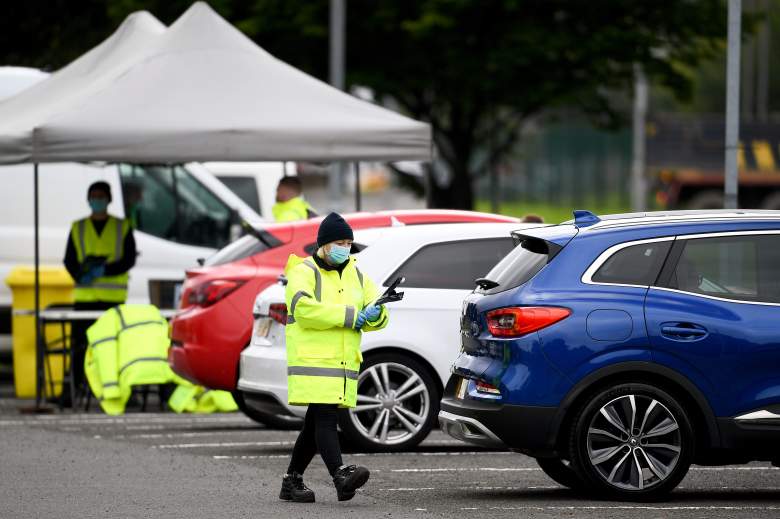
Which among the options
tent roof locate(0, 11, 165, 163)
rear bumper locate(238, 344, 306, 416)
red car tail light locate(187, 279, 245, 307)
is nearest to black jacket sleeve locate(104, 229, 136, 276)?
tent roof locate(0, 11, 165, 163)

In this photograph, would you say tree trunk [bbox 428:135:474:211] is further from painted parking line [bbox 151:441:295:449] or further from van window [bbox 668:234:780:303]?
van window [bbox 668:234:780:303]

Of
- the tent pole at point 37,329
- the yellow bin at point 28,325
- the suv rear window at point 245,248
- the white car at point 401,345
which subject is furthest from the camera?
the yellow bin at point 28,325

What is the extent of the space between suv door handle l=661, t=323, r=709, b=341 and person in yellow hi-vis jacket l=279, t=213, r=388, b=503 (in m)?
1.48

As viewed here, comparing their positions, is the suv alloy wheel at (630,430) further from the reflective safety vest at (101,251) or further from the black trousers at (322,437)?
the reflective safety vest at (101,251)

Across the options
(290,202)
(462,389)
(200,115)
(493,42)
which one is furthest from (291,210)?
(493,42)

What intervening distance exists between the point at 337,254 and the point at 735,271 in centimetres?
220

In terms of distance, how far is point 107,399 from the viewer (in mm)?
15469

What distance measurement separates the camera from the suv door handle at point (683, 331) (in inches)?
372

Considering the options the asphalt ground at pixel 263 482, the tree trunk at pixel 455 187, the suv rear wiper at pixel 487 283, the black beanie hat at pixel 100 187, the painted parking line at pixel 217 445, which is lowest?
the painted parking line at pixel 217 445

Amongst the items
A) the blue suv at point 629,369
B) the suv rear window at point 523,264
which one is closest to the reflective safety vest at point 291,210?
the suv rear window at point 523,264

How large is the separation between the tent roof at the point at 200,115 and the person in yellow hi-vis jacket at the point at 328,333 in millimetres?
5945

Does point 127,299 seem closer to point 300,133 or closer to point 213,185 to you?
point 213,185

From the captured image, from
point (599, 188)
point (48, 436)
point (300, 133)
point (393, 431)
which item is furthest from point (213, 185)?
point (599, 188)

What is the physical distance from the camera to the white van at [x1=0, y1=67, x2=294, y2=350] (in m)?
17.7
